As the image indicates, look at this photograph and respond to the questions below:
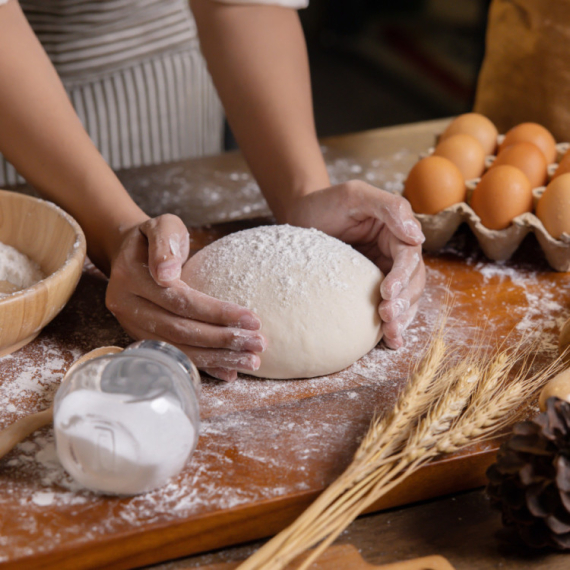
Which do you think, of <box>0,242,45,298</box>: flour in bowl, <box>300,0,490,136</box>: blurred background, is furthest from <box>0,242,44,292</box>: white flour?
<box>300,0,490,136</box>: blurred background

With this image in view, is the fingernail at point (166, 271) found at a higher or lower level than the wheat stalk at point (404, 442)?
higher

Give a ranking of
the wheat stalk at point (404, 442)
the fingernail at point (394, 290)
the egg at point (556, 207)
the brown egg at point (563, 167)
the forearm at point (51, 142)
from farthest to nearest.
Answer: the brown egg at point (563, 167)
the egg at point (556, 207)
the forearm at point (51, 142)
the fingernail at point (394, 290)
the wheat stalk at point (404, 442)

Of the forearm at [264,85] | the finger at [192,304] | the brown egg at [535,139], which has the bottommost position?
the finger at [192,304]

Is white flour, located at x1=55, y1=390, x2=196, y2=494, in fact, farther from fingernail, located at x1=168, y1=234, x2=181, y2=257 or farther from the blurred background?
the blurred background

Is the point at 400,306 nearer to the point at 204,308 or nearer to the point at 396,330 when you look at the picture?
the point at 396,330

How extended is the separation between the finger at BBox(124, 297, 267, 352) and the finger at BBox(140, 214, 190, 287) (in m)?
0.06

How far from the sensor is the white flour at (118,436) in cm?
80

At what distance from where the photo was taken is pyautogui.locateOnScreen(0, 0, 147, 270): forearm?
1303 mm

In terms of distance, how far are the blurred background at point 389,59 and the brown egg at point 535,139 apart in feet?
9.48

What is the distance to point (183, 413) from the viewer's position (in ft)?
2.73

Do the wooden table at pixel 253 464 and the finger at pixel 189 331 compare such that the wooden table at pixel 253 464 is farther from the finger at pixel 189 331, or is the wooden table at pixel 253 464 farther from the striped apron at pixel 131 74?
the striped apron at pixel 131 74

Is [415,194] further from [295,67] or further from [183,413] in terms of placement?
[183,413]

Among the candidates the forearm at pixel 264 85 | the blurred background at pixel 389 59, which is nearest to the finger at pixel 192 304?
the forearm at pixel 264 85

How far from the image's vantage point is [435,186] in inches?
58.8
